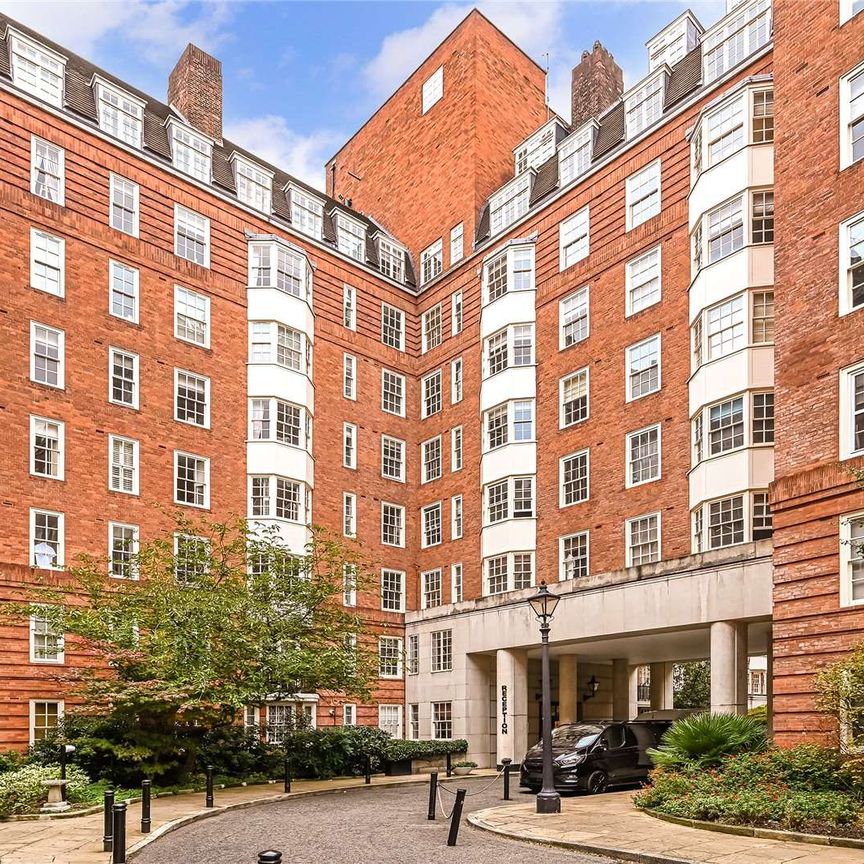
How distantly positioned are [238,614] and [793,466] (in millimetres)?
13900

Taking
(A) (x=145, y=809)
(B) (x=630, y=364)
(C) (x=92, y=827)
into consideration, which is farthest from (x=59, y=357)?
(B) (x=630, y=364)

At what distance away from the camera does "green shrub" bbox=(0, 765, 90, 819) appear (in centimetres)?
1832

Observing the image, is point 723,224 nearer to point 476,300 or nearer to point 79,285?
point 476,300

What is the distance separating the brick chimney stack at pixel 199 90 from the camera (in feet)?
128

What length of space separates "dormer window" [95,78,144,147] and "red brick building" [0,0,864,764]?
0.16 meters

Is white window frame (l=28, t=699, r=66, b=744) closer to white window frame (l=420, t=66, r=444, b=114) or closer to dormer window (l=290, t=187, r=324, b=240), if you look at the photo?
dormer window (l=290, t=187, r=324, b=240)

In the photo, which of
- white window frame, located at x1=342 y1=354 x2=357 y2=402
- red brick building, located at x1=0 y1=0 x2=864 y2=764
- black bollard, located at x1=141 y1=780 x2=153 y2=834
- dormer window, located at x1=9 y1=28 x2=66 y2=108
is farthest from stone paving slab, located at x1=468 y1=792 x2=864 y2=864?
dormer window, located at x1=9 y1=28 x2=66 y2=108

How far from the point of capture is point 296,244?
37.6 metres

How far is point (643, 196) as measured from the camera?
3180 centimetres

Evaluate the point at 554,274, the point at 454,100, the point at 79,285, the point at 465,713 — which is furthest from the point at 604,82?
the point at 465,713

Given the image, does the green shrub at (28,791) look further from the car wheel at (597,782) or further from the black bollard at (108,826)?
the car wheel at (597,782)

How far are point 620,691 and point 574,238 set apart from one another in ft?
57.8

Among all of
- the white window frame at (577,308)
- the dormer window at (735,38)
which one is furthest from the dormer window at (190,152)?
the dormer window at (735,38)

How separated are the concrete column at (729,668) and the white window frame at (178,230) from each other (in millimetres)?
21120
